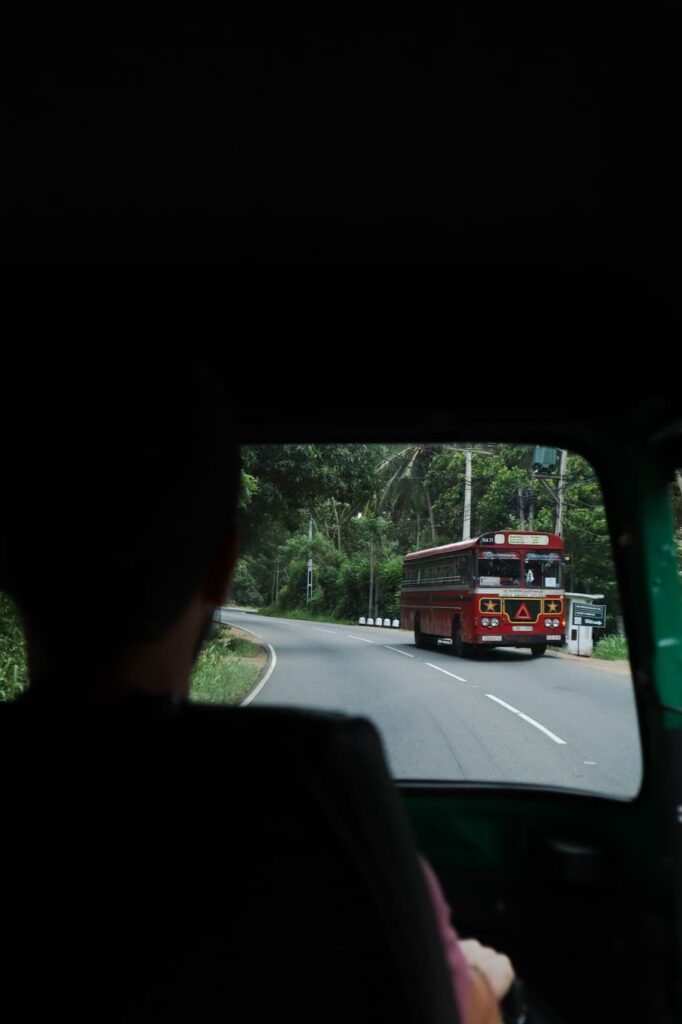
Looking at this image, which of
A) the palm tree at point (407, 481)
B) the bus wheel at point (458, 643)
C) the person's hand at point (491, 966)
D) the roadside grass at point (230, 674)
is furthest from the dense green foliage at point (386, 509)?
the person's hand at point (491, 966)

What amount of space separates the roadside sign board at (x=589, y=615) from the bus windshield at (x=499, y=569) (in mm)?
542

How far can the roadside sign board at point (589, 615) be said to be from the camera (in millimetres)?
3244

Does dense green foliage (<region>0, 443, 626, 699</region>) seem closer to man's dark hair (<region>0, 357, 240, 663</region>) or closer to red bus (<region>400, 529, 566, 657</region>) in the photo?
red bus (<region>400, 529, 566, 657</region>)

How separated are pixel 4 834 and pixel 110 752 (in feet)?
Result: 0.52

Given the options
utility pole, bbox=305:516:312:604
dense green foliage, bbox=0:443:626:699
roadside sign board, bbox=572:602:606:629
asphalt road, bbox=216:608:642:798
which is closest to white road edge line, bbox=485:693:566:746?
asphalt road, bbox=216:608:642:798

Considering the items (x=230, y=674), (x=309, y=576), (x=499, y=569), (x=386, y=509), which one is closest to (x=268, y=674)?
(x=230, y=674)

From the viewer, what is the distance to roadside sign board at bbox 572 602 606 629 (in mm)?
3244

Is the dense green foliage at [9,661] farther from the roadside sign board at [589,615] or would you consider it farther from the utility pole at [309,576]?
the roadside sign board at [589,615]

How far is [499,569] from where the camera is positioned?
4.14 meters

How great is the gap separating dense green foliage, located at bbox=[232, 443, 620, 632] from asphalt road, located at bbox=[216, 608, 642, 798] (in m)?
0.38

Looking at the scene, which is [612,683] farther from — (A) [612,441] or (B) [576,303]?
(B) [576,303]

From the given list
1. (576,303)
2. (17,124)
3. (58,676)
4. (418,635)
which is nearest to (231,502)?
(58,676)

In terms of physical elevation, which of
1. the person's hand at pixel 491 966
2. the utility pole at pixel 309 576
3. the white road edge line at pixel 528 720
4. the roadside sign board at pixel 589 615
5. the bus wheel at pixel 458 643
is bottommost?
the person's hand at pixel 491 966

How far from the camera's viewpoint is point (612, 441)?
305 cm
